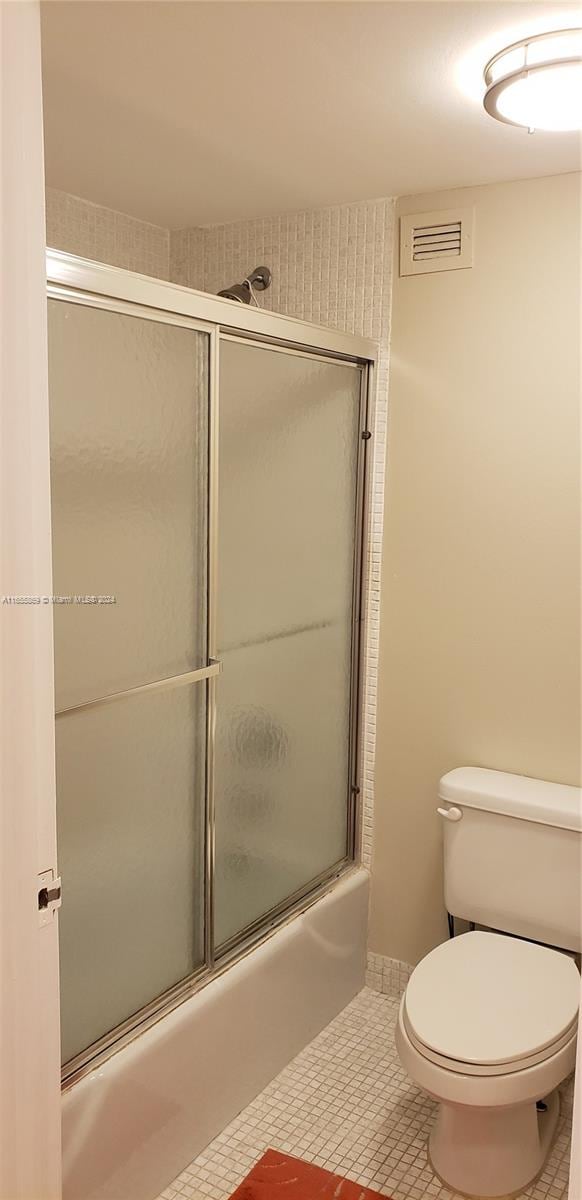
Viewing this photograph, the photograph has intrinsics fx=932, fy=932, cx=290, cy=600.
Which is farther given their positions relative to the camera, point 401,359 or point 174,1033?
point 401,359

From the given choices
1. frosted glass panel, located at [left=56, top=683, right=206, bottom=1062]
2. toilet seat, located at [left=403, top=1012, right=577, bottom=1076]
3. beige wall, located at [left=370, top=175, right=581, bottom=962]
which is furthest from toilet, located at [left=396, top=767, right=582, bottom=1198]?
frosted glass panel, located at [left=56, top=683, right=206, bottom=1062]

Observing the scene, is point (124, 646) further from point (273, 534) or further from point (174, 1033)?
point (174, 1033)

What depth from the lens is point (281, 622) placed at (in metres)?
2.30

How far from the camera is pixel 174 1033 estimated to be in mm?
1894

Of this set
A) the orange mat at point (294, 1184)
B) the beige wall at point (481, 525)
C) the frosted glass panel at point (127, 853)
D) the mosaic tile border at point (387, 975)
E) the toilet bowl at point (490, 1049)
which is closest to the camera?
the frosted glass panel at point (127, 853)

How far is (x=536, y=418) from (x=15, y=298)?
147cm

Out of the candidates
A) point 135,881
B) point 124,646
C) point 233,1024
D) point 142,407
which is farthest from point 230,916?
point 142,407

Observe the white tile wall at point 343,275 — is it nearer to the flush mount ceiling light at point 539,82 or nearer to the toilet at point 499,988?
the toilet at point 499,988

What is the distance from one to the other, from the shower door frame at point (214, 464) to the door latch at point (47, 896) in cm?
58

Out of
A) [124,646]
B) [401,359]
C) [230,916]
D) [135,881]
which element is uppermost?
[401,359]

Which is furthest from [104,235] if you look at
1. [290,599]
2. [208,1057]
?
[208,1057]

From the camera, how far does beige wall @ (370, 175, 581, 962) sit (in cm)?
222

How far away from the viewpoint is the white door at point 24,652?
1.10 metres

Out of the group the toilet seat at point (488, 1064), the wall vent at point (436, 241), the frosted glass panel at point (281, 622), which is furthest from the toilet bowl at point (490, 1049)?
the wall vent at point (436, 241)
